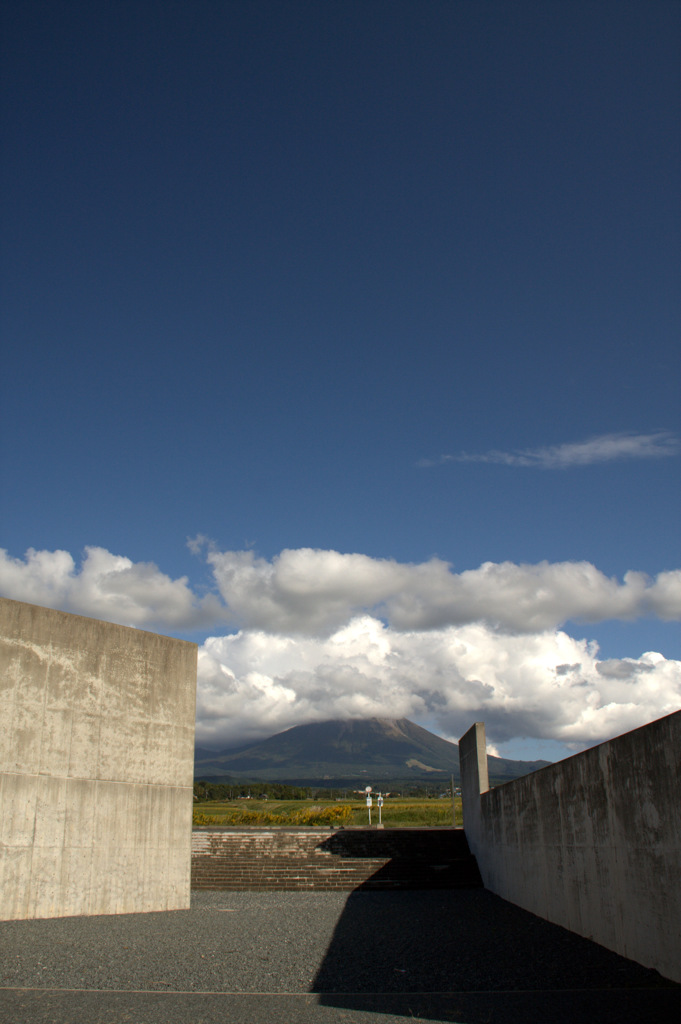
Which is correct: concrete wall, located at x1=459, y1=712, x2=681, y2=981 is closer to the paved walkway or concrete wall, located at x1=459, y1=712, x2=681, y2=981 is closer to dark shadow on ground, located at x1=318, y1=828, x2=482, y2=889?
the paved walkway

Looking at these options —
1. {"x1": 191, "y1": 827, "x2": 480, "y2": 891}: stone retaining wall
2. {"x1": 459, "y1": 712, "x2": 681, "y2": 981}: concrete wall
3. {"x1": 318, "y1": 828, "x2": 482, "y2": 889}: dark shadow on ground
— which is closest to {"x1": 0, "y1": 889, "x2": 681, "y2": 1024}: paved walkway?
{"x1": 459, "y1": 712, "x2": 681, "y2": 981}: concrete wall

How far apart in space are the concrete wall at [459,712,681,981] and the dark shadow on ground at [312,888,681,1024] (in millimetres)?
334

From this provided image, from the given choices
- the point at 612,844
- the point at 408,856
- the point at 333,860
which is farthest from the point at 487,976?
the point at 408,856

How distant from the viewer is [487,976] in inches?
312

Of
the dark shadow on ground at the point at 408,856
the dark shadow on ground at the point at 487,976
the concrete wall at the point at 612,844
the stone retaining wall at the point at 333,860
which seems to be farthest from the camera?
the dark shadow on ground at the point at 408,856

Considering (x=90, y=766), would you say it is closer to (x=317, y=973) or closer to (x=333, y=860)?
(x=317, y=973)

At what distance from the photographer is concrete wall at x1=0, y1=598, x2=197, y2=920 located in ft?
40.2

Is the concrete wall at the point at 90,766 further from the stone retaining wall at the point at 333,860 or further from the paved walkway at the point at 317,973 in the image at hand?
the stone retaining wall at the point at 333,860

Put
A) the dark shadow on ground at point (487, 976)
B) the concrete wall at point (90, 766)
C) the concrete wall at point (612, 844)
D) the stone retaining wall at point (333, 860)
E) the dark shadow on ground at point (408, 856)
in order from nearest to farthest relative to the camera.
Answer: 1. the dark shadow on ground at point (487, 976)
2. the concrete wall at point (612, 844)
3. the concrete wall at point (90, 766)
4. the stone retaining wall at point (333, 860)
5. the dark shadow on ground at point (408, 856)

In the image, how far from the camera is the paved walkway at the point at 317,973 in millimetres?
6414

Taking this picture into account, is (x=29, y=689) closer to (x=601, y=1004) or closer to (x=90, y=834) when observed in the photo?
(x=90, y=834)

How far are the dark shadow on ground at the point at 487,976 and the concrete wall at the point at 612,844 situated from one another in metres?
0.33

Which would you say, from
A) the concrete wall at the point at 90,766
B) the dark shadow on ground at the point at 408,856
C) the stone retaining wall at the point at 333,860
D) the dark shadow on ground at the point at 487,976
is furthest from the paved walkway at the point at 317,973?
the dark shadow on ground at the point at 408,856

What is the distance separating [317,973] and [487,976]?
191cm
